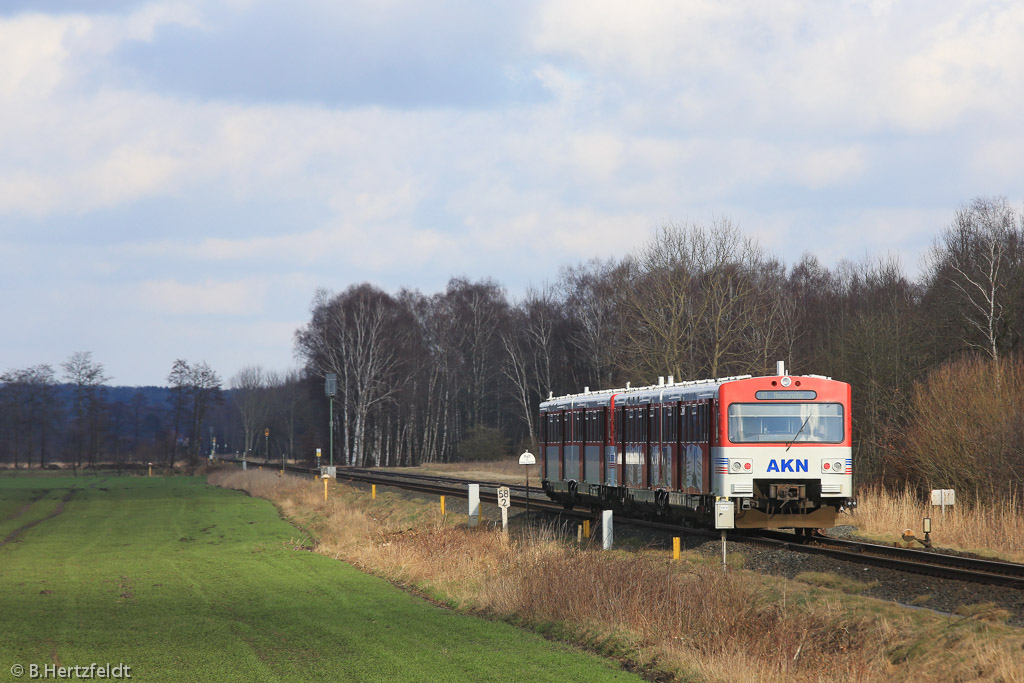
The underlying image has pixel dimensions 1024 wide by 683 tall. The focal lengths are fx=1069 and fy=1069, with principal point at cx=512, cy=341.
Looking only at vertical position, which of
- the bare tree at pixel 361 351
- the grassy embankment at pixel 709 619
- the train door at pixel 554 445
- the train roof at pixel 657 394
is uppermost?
the bare tree at pixel 361 351

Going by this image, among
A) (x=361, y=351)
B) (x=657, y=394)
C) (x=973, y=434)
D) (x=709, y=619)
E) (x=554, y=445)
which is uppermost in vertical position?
(x=361, y=351)

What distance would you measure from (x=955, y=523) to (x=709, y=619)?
11961 millimetres

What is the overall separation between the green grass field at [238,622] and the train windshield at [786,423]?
7.83 m

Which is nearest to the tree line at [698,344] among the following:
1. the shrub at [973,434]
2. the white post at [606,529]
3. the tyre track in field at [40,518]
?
the shrub at [973,434]

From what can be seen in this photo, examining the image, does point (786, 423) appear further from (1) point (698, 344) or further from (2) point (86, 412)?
(2) point (86, 412)

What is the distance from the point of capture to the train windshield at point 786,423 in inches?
833

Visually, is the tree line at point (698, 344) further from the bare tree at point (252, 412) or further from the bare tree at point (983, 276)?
the bare tree at point (252, 412)

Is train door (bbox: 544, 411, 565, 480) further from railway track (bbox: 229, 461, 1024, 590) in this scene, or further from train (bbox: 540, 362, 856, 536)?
train (bbox: 540, 362, 856, 536)

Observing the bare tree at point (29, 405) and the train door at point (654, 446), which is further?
the bare tree at point (29, 405)

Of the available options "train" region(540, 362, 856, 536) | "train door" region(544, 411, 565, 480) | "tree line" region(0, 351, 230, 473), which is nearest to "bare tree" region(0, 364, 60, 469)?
"tree line" region(0, 351, 230, 473)

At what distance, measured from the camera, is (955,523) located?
2202cm

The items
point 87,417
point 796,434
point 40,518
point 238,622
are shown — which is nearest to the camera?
point 238,622

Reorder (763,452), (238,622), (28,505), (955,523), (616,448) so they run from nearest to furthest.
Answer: (238,622) < (763,452) < (955,523) < (616,448) < (28,505)

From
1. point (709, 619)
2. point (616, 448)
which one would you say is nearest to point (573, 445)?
point (616, 448)
